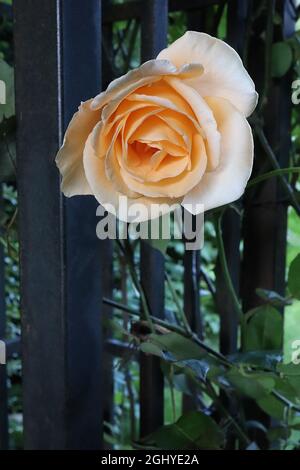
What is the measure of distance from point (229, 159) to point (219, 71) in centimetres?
5

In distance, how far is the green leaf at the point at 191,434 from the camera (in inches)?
17.7

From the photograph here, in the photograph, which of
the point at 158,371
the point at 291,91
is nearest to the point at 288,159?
the point at 291,91

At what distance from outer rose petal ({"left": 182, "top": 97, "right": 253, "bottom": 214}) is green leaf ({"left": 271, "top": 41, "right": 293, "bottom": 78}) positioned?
1.02ft

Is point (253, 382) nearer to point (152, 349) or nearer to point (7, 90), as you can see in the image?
point (152, 349)

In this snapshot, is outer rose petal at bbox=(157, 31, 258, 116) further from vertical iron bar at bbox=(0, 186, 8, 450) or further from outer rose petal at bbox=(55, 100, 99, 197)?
vertical iron bar at bbox=(0, 186, 8, 450)

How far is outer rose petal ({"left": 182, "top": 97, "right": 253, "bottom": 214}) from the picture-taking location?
0.79 ft

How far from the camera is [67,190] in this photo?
273mm

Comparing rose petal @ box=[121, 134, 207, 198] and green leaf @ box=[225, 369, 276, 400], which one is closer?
rose petal @ box=[121, 134, 207, 198]

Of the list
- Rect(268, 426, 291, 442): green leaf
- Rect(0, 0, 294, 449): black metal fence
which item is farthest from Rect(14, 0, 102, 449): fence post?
Rect(268, 426, 291, 442): green leaf

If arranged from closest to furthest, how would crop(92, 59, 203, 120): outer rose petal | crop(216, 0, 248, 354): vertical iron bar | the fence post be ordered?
crop(92, 59, 203, 120): outer rose petal, the fence post, crop(216, 0, 248, 354): vertical iron bar

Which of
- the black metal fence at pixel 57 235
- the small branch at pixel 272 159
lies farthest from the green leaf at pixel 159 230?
the small branch at pixel 272 159

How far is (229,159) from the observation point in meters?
0.24
